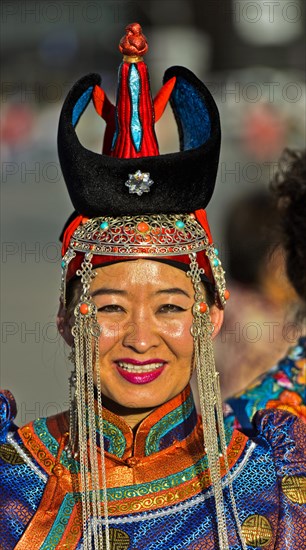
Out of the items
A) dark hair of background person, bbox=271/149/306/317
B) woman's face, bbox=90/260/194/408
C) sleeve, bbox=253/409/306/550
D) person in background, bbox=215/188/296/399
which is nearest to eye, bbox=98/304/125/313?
woman's face, bbox=90/260/194/408

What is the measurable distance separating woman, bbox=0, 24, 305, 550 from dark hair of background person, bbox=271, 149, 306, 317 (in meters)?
1.78

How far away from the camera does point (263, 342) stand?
511 cm

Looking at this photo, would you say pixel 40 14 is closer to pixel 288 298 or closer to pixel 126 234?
pixel 288 298

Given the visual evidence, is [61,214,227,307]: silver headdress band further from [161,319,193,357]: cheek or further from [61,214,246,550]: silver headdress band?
[161,319,193,357]: cheek

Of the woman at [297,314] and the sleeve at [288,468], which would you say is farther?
the woman at [297,314]

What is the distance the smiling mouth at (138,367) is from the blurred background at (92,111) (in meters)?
2.32

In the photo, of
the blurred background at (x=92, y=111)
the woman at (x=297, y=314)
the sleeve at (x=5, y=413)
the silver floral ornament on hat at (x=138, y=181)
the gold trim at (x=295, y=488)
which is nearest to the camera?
the silver floral ornament on hat at (x=138, y=181)

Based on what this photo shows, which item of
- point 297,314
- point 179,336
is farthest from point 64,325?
point 297,314

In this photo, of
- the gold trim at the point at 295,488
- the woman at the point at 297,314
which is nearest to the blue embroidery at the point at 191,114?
the gold trim at the point at 295,488

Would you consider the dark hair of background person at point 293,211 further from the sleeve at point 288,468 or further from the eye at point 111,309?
the eye at point 111,309

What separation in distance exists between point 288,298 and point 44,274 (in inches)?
137

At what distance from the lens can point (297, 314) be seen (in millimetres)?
4637

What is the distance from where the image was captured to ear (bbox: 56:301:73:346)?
2645 mm

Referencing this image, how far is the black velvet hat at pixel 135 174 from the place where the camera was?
96.6 inches
